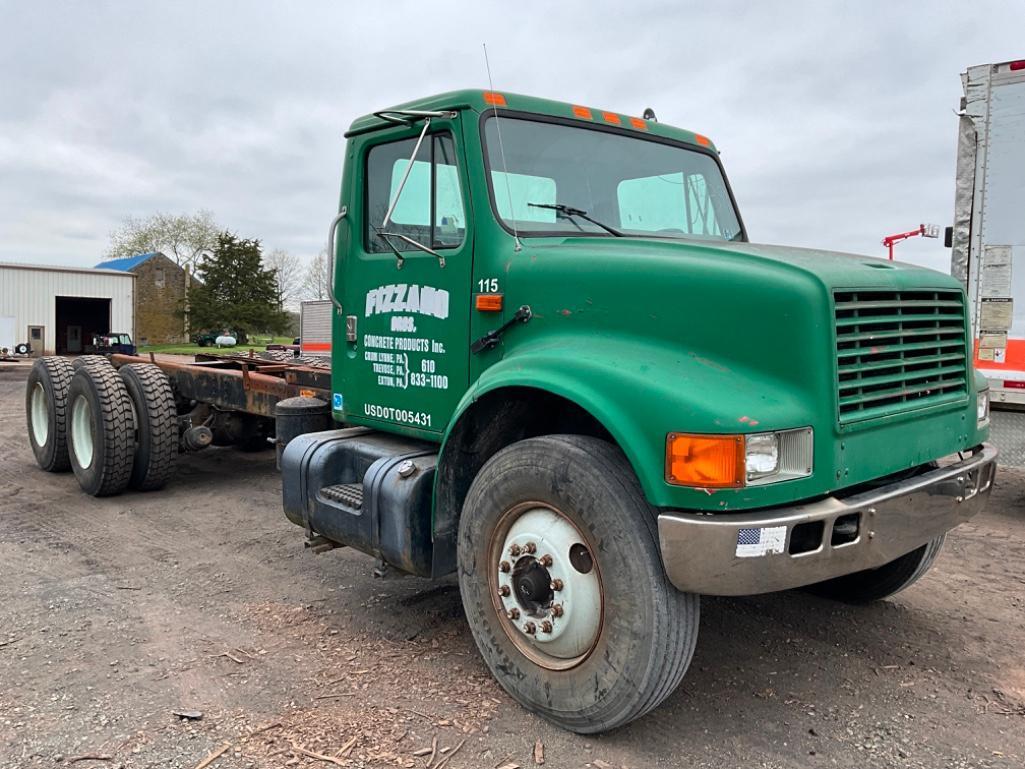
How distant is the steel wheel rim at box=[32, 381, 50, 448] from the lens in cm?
809

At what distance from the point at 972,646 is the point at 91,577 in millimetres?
4733

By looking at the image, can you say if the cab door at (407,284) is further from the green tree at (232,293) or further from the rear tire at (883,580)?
the green tree at (232,293)

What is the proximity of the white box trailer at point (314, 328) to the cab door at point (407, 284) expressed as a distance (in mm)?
7015

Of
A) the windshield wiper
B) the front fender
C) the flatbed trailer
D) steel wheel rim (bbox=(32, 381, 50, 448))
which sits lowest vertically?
steel wheel rim (bbox=(32, 381, 50, 448))

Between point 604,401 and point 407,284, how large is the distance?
1.53 meters

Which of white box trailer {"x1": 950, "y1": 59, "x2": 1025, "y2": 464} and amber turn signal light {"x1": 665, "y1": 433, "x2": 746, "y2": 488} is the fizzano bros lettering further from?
white box trailer {"x1": 950, "y1": 59, "x2": 1025, "y2": 464}

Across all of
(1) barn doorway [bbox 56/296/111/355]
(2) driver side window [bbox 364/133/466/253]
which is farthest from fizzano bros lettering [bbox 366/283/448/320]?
(1) barn doorway [bbox 56/296/111/355]

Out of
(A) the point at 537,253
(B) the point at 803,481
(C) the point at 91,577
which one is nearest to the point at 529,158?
(A) the point at 537,253

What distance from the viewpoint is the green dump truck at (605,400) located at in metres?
2.73

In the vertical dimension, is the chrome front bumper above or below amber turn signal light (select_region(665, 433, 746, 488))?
below

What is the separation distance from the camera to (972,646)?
13.0ft

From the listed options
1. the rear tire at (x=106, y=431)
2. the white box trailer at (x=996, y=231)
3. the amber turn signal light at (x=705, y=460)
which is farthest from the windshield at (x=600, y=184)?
the rear tire at (x=106, y=431)

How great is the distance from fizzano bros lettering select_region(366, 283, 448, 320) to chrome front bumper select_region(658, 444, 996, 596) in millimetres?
1630

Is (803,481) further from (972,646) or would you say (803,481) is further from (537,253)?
(972,646)
